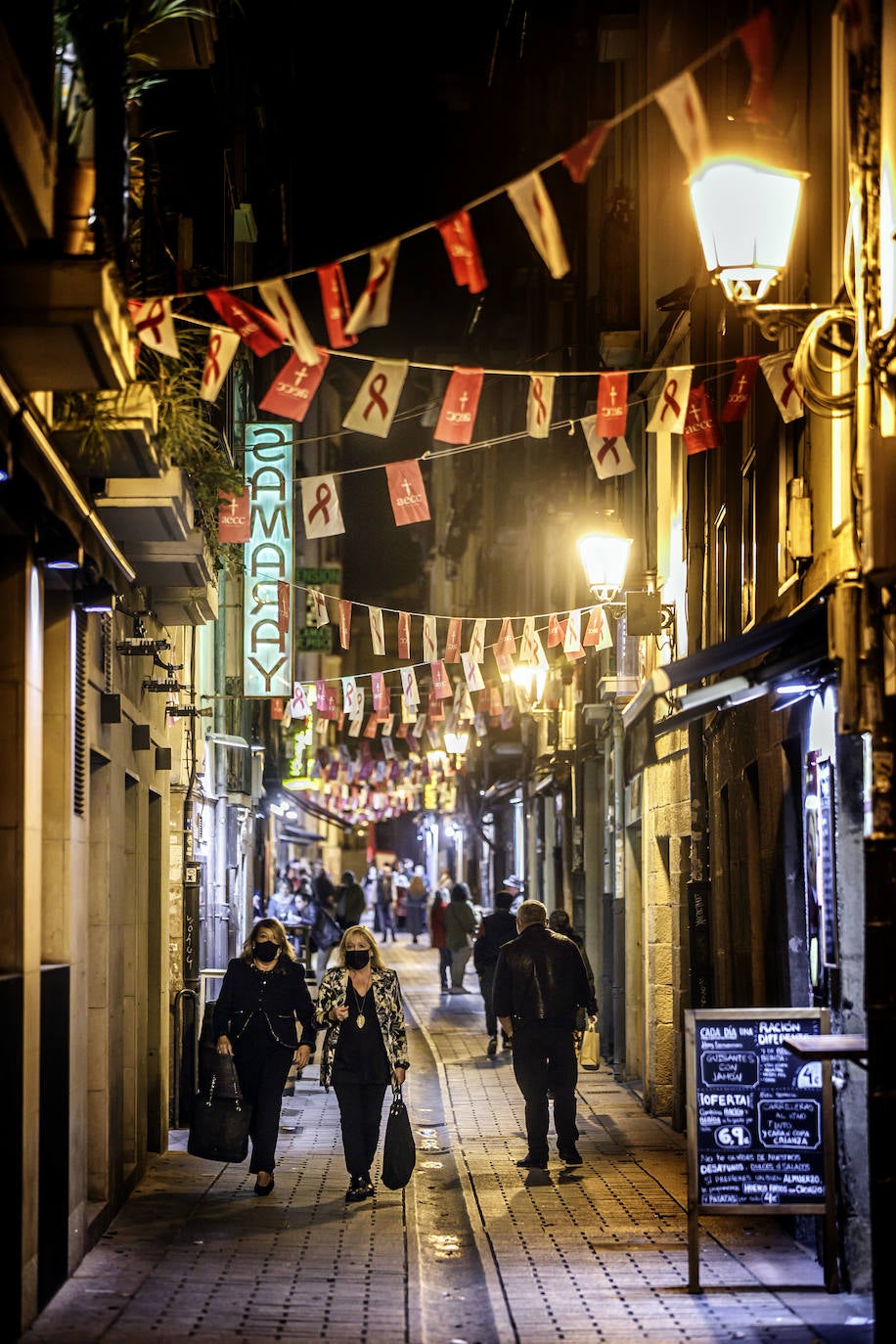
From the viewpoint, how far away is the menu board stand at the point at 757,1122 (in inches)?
357

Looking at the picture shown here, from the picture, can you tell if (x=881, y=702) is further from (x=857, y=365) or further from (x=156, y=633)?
(x=156, y=633)

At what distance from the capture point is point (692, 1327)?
8352 millimetres

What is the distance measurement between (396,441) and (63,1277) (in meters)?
62.4

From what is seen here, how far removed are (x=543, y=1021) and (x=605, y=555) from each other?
504cm

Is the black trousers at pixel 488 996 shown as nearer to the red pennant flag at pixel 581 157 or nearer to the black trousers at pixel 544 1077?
the black trousers at pixel 544 1077

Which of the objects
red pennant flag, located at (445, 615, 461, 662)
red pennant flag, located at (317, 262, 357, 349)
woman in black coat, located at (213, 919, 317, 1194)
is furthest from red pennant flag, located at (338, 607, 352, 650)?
red pennant flag, located at (317, 262, 357, 349)

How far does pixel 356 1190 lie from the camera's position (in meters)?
11.9

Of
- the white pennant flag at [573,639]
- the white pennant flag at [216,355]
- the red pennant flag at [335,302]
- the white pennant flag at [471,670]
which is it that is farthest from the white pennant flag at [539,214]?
the white pennant flag at [471,670]

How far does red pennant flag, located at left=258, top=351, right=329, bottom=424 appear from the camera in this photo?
10.7 m

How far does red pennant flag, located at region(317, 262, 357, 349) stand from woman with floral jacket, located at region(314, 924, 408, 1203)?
4741mm

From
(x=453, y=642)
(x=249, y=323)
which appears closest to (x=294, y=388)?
(x=249, y=323)

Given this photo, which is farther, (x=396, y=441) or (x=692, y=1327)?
(x=396, y=441)

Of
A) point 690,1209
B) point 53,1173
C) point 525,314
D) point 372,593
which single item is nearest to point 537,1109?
point 690,1209

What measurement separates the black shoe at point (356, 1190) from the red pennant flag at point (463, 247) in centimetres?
644
